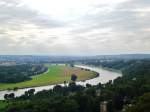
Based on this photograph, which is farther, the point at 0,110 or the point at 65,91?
the point at 65,91

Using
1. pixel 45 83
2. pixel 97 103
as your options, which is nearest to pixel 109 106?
pixel 97 103

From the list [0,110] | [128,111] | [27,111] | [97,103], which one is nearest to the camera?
[128,111]

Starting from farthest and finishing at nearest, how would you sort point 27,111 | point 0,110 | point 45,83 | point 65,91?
point 45,83
point 65,91
point 0,110
point 27,111

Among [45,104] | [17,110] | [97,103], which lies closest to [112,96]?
[97,103]

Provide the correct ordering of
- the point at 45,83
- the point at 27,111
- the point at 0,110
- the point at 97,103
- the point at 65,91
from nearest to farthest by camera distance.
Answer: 1. the point at 27,111
2. the point at 97,103
3. the point at 0,110
4. the point at 65,91
5. the point at 45,83

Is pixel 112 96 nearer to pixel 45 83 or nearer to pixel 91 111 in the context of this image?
pixel 91 111

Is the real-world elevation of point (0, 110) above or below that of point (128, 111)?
below

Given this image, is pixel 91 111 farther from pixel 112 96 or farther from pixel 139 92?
A: pixel 139 92

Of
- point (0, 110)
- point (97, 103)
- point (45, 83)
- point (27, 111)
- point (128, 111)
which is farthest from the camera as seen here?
point (45, 83)

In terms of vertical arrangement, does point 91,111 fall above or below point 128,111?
below
